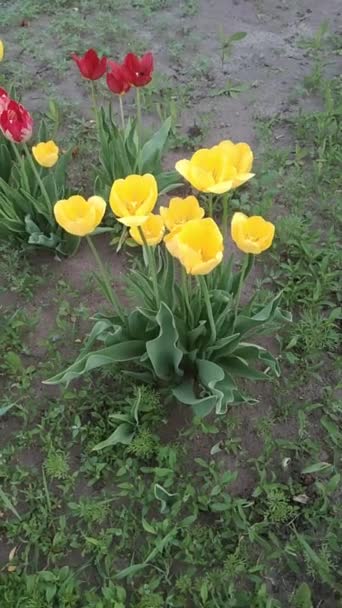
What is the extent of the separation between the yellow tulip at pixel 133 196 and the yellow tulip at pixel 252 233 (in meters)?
0.25

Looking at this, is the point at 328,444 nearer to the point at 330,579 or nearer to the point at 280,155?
the point at 330,579

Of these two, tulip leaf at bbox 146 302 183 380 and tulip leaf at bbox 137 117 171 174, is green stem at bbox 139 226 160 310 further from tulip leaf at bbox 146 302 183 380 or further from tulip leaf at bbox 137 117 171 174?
tulip leaf at bbox 137 117 171 174

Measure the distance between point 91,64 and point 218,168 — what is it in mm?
956

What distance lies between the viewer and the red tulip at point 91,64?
2430 millimetres

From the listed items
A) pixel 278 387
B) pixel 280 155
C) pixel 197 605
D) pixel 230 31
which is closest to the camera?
pixel 197 605

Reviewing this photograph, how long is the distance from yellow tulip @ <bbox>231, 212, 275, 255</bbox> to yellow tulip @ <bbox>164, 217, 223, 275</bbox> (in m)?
0.15

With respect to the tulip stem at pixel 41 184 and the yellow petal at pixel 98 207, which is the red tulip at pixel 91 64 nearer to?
the tulip stem at pixel 41 184

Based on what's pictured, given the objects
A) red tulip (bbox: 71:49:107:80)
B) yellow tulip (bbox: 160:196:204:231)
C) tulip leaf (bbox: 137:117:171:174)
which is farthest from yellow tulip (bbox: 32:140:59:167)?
yellow tulip (bbox: 160:196:204:231)

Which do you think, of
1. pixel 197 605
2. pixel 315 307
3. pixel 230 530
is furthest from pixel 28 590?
pixel 315 307

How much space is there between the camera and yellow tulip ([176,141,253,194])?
175 centimetres

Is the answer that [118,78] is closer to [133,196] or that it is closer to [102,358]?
[133,196]

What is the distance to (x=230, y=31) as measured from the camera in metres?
4.00

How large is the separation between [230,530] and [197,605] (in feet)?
Result: 0.79

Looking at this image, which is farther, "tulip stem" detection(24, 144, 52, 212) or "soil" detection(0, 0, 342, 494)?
"soil" detection(0, 0, 342, 494)
